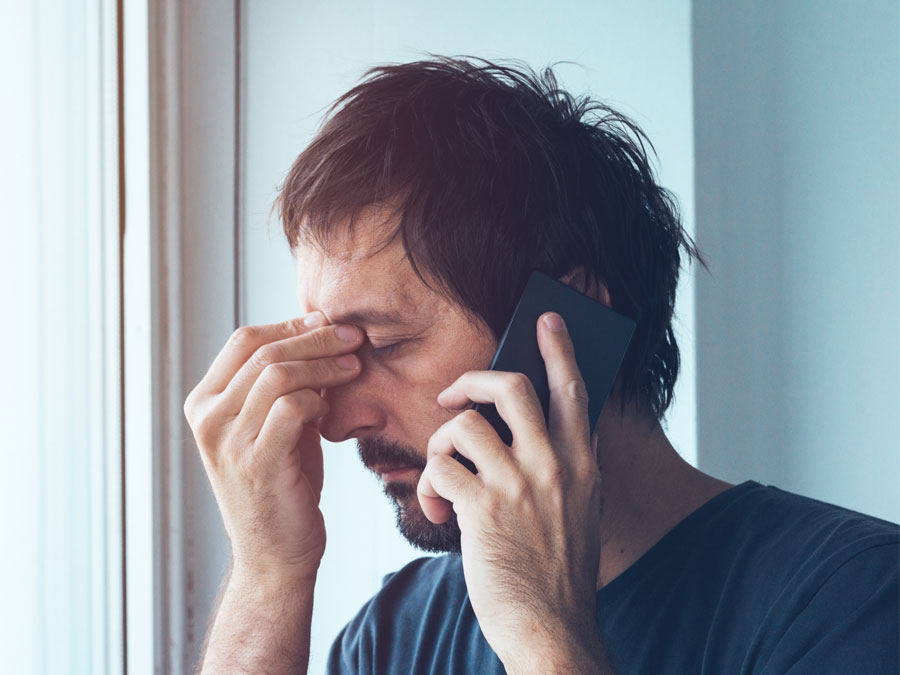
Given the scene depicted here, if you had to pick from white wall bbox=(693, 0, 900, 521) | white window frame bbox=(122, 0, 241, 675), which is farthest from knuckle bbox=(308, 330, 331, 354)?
white wall bbox=(693, 0, 900, 521)

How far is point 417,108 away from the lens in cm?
112

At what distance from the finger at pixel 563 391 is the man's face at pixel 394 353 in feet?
0.45

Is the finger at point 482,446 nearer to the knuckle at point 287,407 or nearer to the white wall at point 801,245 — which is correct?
the knuckle at point 287,407

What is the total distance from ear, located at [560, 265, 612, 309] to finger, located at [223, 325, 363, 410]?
318 mm

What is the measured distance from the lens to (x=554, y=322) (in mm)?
947

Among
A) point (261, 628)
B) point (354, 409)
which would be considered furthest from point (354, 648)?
point (354, 409)

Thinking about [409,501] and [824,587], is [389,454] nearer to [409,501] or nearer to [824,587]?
[409,501]

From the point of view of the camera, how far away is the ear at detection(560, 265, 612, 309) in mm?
1103

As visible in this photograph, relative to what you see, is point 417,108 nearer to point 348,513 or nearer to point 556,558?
point 556,558

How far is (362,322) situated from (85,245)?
2.47ft

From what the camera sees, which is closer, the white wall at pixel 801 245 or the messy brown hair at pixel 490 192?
the messy brown hair at pixel 490 192

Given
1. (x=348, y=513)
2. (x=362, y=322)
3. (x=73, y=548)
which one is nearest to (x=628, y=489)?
(x=362, y=322)

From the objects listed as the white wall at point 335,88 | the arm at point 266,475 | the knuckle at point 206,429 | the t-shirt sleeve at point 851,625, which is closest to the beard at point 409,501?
the arm at point 266,475

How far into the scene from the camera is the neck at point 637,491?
3.36ft
